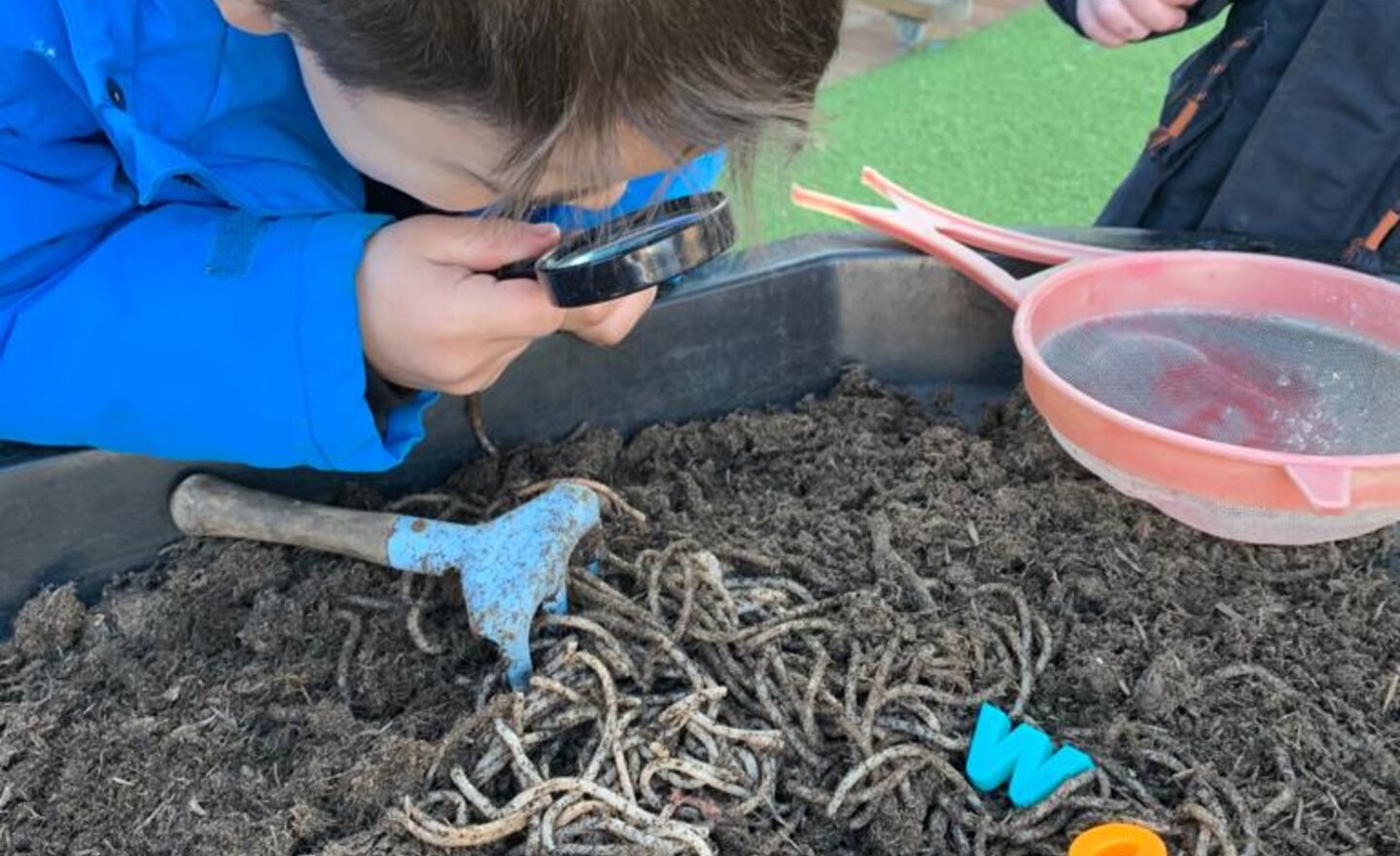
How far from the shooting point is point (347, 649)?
832 millimetres

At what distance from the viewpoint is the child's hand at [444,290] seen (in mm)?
770

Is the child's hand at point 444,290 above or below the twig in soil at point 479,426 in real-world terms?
above

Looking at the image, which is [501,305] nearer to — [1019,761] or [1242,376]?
[1019,761]

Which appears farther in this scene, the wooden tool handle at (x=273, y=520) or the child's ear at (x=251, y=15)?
the wooden tool handle at (x=273, y=520)

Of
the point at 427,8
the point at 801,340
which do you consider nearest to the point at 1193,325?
the point at 801,340

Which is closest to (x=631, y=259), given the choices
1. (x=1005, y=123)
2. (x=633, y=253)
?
(x=633, y=253)

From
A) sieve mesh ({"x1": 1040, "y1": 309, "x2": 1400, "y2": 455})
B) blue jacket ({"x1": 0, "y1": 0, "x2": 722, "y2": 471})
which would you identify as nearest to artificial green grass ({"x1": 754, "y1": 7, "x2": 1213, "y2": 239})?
sieve mesh ({"x1": 1040, "y1": 309, "x2": 1400, "y2": 455})

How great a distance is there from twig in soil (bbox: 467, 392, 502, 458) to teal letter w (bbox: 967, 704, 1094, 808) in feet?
1.41

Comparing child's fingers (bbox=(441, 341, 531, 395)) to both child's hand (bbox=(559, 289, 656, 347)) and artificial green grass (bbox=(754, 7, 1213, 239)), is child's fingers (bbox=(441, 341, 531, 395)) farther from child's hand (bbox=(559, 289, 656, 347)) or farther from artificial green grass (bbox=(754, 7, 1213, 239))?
artificial green grass (bbox=(754, 7, 1213, 239))

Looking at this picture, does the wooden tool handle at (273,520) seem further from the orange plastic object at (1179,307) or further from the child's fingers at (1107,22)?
the child's fingers at (1107,22)

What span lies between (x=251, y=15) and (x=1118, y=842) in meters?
0.62

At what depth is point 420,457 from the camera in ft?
3.24

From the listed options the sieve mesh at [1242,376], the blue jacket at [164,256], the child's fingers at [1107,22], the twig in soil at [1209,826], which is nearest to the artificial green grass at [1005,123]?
the child's fingers at [1107,22]

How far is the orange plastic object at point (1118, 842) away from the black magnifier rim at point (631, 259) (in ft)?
1.26
